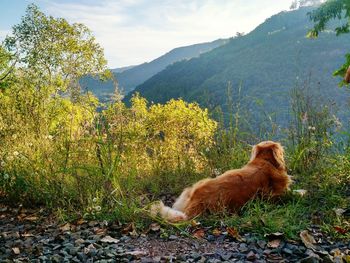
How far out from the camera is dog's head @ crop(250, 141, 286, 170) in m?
3.76

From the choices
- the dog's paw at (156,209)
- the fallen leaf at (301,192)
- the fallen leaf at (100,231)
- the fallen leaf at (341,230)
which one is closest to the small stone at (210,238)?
the dog's paw at (156,209)

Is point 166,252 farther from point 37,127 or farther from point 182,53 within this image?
point 182,53

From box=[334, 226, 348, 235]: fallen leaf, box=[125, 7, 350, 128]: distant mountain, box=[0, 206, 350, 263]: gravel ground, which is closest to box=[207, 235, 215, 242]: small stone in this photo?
box=[0, 206, 350, 263]: gravel ground

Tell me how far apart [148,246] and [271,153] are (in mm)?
1770

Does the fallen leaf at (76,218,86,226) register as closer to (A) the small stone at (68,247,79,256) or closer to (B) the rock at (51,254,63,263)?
(A) the small stone at (68,247,79,256)

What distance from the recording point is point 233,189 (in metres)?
3.27

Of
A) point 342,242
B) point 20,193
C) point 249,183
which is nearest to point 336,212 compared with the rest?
point 342,242

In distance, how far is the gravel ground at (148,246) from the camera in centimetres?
231

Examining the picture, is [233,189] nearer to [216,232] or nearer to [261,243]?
[216,232]

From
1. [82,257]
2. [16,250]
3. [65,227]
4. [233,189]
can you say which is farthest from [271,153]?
[16,250]

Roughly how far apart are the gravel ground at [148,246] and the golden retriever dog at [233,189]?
0.22 meters

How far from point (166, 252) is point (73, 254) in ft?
1.91

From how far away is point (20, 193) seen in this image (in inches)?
139

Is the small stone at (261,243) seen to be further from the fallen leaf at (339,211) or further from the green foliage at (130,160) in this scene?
the fallen leaf at (339,211)
